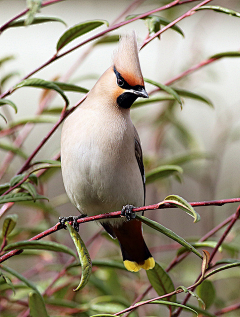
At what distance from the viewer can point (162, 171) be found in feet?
5.44

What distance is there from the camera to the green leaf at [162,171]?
63.2 inches

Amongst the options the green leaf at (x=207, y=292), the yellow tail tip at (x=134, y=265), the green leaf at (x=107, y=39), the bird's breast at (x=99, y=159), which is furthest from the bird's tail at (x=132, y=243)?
the green leaf at (x=107, y=39)

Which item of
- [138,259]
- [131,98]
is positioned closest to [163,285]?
[138,259]

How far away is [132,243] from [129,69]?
0.74m

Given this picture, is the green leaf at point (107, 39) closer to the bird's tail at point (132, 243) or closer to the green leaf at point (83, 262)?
the bird's tail at point (132, 243)

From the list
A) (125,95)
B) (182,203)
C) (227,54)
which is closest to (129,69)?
(125,95)

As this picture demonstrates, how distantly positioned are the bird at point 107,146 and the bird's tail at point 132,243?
0.12ft

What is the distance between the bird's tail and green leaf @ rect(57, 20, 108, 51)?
72 cm

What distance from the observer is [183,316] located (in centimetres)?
388

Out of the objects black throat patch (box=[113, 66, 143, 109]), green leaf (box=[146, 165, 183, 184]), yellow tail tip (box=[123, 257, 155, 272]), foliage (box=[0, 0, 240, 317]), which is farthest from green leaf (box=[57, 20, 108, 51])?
yellow tail tip (box=[123, 257, 155, 272])

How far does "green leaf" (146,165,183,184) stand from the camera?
1.61 meters

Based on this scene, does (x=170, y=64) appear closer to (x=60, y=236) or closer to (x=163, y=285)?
(x=60, y=236)

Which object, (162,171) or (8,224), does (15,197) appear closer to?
(8,224)

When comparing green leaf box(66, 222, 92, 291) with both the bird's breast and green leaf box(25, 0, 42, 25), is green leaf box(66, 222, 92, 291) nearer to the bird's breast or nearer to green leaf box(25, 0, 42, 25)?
the bird's breast
